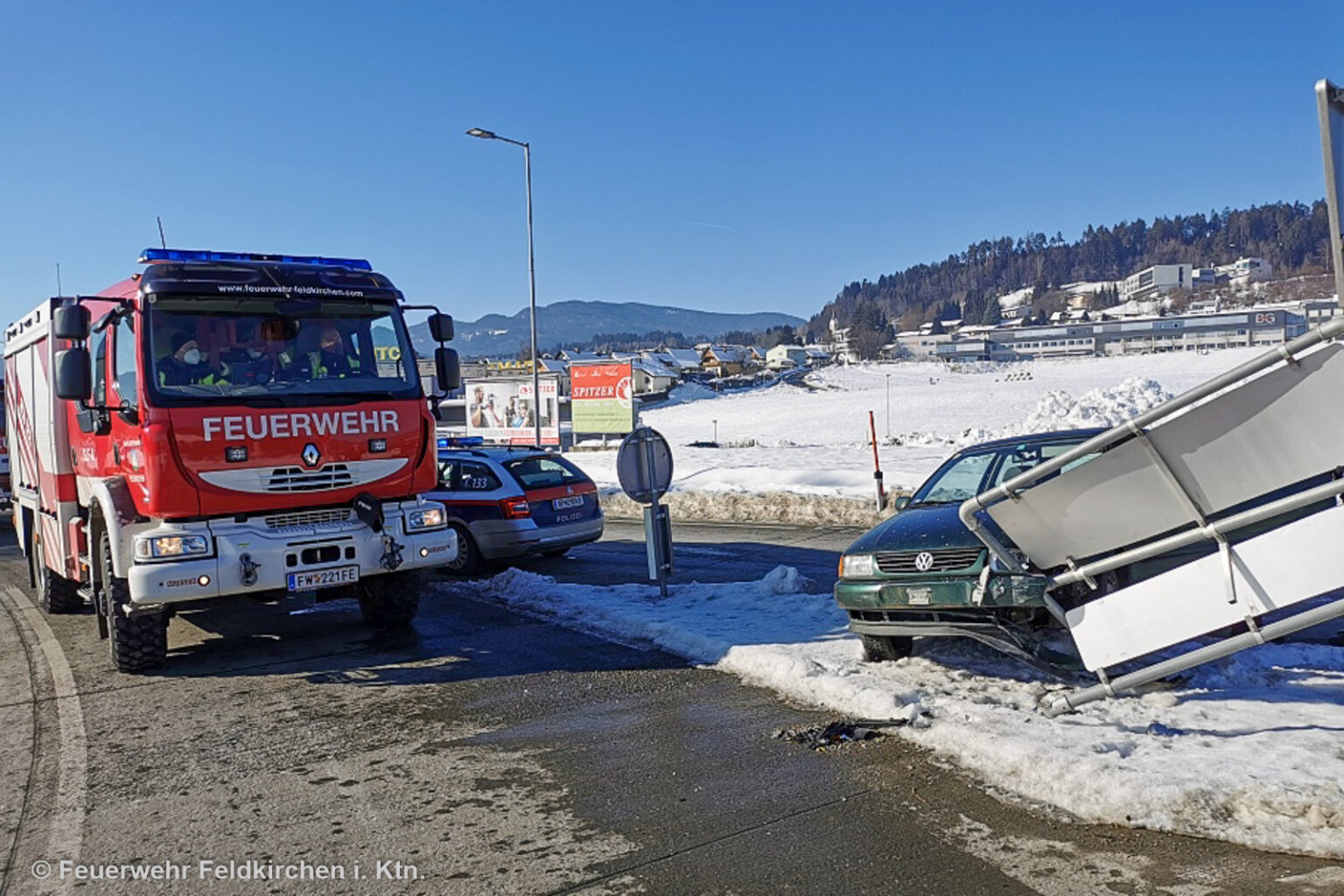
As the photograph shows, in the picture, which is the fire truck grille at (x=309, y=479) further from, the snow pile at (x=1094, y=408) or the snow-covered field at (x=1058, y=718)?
the snow pile at (x=1094, y=408)

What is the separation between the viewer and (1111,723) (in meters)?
5.48

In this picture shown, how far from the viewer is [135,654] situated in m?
8.08

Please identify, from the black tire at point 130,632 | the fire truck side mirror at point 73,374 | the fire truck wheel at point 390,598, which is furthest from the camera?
the fire truck wheel at point 390,598

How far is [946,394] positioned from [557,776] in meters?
54.9

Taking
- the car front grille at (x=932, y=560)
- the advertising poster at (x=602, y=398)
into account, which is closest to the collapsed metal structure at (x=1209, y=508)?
the car front grille at (x=932, y=560)

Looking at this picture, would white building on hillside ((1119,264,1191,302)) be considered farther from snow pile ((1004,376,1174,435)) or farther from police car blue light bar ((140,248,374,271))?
police car blue light bar ((140,248,374,271))

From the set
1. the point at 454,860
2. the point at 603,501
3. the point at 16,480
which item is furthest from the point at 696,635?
the point at 603,501

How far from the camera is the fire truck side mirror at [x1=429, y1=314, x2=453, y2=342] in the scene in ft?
31.0

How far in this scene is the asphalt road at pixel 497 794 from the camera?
165 inches

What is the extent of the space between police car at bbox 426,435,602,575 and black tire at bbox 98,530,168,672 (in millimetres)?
4722

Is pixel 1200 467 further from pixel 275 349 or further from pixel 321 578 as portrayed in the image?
A: pixel 275 349

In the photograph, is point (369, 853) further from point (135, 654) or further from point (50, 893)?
point (135, 654)

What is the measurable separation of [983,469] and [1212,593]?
347 cm

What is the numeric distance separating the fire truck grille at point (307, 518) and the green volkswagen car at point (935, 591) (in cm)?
394
